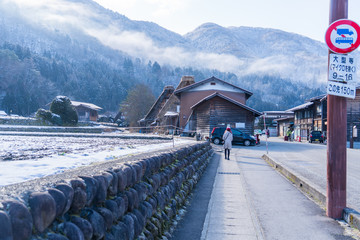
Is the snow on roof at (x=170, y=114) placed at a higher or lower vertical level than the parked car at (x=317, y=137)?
higher

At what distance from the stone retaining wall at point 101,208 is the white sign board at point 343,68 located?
11.4 feet

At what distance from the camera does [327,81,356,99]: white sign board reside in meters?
5.31

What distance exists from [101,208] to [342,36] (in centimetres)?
505

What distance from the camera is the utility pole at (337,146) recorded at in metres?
5.34

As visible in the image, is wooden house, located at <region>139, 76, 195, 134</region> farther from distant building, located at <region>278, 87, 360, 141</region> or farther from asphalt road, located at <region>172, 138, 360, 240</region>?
asphalt road, located at <region>172, 138, 360, 240</region>

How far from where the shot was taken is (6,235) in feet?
5.32

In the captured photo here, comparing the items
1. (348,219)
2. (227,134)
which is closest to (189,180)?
(348,219)

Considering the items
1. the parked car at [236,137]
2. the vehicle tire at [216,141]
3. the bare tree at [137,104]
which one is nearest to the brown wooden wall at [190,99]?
the parked car at [236,137]

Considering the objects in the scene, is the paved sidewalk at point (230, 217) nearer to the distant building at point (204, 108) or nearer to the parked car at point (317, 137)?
the distant building at point (204, 108)

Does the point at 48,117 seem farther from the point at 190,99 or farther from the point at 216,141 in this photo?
the point at 190,99

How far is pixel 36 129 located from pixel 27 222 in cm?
2324

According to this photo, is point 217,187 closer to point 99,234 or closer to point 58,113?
point 99,234

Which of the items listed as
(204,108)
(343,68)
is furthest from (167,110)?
(343,68)

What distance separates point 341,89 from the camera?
210 inches
